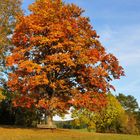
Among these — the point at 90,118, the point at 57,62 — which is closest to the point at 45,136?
the point at 57,62

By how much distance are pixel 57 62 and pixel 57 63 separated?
0.45 metres

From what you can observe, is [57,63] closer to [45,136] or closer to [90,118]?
[45,136]

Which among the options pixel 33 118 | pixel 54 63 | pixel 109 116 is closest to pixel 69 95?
pixel 54 63

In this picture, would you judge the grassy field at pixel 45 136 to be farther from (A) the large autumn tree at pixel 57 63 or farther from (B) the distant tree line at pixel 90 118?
(B) the distant tree line at pixel 90 118

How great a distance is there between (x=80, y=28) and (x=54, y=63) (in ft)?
20.6

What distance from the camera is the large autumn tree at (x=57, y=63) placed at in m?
40.8

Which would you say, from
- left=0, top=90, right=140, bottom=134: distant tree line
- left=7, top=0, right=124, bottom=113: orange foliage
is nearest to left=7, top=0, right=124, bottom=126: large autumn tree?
left=7, top=0, right=124, bottom=113: orange foliage

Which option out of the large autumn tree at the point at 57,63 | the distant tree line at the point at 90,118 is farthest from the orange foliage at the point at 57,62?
the distant tree line at the point at 90,118

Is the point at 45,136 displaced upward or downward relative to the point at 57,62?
downward

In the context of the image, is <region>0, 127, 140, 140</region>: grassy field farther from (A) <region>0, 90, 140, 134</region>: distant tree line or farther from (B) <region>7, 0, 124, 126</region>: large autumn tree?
(A) <region>0, 90, 140, 134</region>: distant tree line

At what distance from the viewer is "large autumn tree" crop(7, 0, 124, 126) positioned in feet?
134

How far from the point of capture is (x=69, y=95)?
43.0m

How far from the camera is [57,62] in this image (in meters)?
40.6

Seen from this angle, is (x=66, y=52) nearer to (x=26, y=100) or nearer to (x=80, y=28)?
(x=80, y=28)
